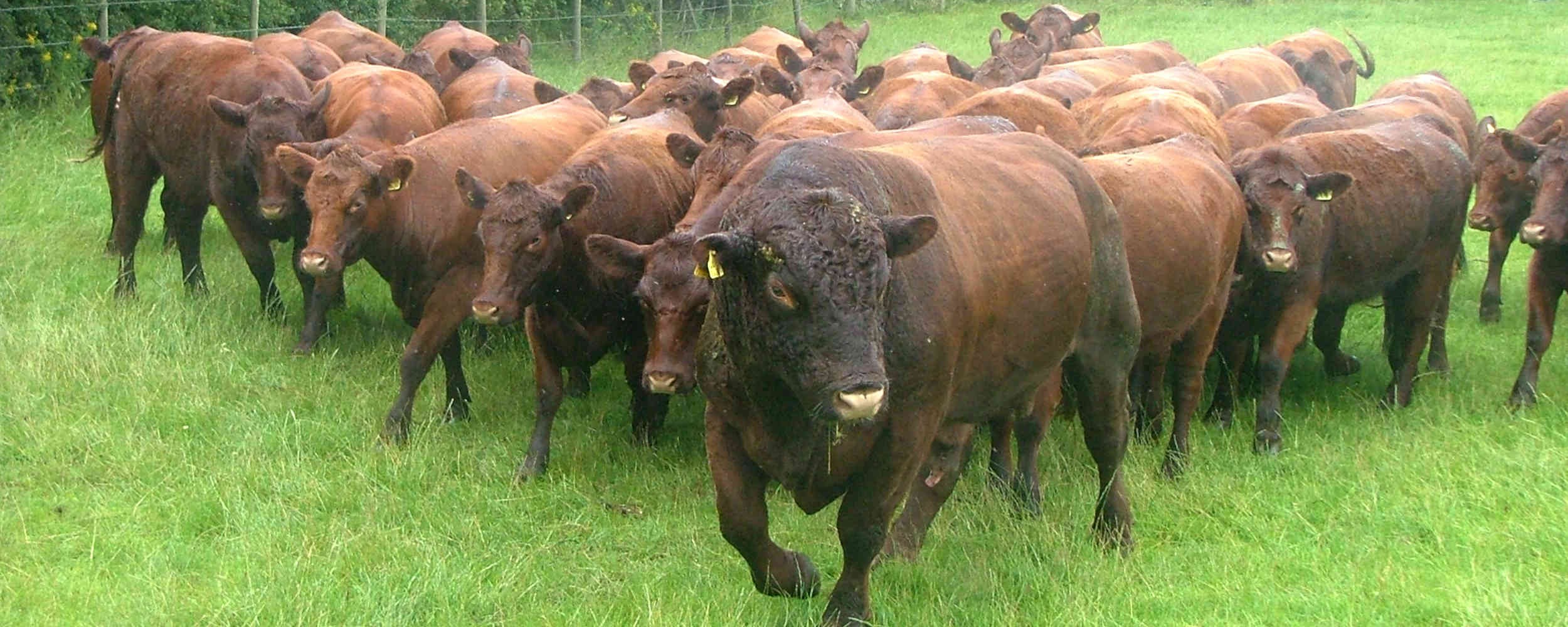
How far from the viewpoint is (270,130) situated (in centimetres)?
974

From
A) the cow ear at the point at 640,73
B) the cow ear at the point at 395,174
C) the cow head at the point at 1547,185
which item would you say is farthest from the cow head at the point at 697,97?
the cow head at the point at 1547,185

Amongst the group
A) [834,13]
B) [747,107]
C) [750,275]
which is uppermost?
[750,275]

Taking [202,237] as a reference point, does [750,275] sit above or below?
above

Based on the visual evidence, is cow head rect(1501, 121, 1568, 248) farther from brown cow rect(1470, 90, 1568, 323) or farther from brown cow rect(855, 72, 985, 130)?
brown cow rect(855, 72, 985, 130)

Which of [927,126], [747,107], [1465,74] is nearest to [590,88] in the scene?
[747,107]

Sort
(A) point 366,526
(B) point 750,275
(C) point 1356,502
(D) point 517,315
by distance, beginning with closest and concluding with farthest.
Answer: (B) point 750,275 → (A) point 366,526 → (C) point 1356,502 → (D) point 517,315

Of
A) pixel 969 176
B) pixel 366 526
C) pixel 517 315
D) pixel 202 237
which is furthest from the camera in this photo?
pixel 202 237

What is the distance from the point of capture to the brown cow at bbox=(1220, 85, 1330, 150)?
1052 centimetres

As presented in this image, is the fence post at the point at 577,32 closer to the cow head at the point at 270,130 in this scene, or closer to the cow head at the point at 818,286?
the cow head at the point at 270,130

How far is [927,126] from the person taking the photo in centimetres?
788

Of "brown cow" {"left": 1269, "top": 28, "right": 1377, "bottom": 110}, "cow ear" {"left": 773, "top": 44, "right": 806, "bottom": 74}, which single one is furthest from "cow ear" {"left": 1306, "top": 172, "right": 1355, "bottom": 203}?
"cow ear" {"left": 773, "top": 44, "right": 806, "bottom": 74}

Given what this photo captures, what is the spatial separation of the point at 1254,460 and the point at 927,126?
88.7 inches

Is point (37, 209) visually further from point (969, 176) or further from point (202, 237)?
point (969, 176)

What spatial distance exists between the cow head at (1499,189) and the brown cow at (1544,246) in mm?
720
